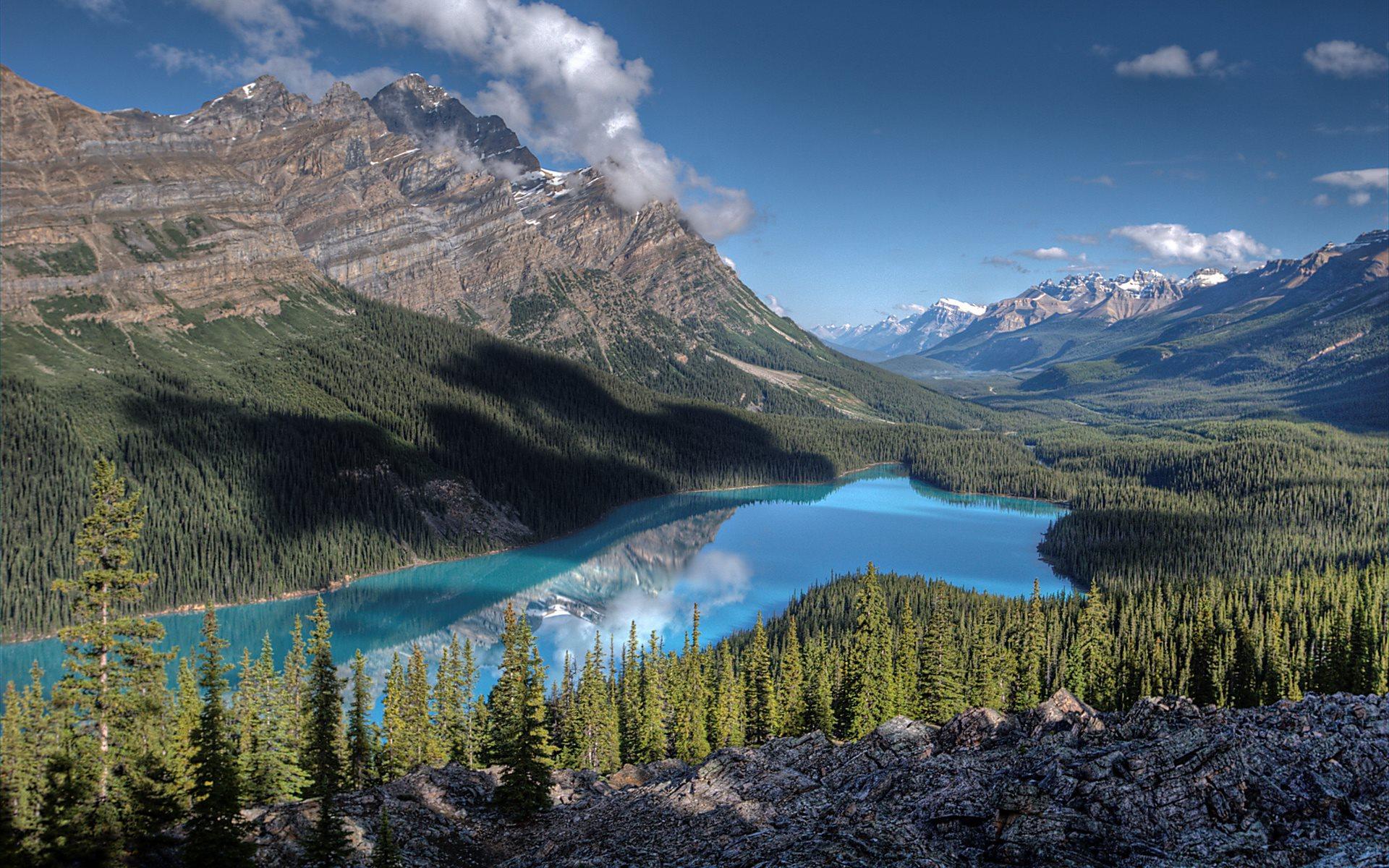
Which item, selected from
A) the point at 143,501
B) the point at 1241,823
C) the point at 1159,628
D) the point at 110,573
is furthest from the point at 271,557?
the point at 1241,823

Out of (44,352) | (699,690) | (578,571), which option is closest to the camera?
(699,690)

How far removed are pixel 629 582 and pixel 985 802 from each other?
4653 inches

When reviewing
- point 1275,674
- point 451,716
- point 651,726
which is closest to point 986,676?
point 1275,674

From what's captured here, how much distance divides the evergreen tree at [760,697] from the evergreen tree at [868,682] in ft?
18.6

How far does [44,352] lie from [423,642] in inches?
4904

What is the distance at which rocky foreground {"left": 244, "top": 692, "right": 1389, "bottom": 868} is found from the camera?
20578 millimetres

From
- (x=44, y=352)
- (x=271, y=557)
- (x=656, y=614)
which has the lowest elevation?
(x=656, y=614)

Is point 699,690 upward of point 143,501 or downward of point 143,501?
downward

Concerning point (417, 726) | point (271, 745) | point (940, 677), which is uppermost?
point (271, 745)

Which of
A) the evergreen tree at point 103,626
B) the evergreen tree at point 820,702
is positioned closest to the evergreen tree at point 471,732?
the evergreen tree at point 820,702

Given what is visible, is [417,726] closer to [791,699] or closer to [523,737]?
[523,737]

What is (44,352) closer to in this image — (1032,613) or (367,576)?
(367,576)

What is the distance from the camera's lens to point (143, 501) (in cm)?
13125

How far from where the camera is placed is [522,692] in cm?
4094
